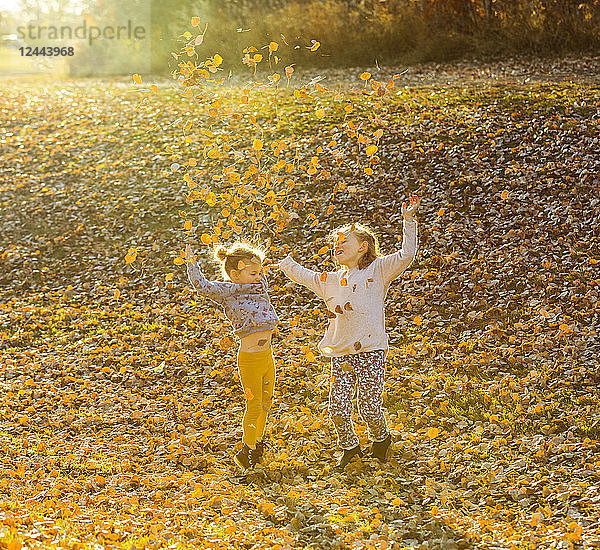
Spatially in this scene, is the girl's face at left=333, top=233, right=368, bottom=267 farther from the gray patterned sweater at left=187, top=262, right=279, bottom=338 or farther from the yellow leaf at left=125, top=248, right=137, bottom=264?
the yellow leaf at left=125, top=248, right=137, bottom=264

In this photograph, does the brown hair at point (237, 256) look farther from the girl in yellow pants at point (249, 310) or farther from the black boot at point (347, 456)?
the black boot at point (347, 456)

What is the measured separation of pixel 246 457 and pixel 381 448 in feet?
3.26

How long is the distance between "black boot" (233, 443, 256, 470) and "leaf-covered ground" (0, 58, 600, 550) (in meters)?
0.10

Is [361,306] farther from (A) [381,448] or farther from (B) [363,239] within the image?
(A) [381,448]

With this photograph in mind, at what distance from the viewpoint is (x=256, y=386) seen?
546 centimetres

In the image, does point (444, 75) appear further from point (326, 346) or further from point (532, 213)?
point (326, 346)

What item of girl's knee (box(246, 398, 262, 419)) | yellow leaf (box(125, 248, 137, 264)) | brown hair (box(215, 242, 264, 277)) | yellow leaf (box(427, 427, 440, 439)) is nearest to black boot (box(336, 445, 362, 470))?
girl's knee (box(246, 398, 262, 419))

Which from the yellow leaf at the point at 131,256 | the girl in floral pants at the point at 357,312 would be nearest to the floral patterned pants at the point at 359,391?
the girl in floral pants at the point at 357,312

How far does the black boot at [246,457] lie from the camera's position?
18.6 feet

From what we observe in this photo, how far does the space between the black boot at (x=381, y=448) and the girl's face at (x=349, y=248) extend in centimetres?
136

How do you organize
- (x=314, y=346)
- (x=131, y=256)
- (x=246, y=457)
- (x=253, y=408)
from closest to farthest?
(x=253, y=408), (x=246, y=457), (x=314, y=346), (x=131, y=256)

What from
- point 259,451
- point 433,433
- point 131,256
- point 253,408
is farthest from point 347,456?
point 131,256

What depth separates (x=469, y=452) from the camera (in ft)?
19.4

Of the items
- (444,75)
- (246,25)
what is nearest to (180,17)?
(246,25)
